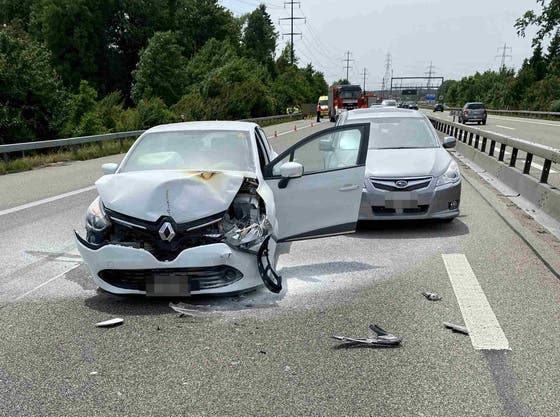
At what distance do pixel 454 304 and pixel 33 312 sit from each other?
3685 millimetres

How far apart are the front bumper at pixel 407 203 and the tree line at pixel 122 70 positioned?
60.1ft

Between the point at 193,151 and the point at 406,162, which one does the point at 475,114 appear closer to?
the point at 406,162

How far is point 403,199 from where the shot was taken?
284 inches

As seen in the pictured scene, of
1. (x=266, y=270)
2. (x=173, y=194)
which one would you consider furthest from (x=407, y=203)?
(x=173, y=194)

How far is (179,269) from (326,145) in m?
4.05

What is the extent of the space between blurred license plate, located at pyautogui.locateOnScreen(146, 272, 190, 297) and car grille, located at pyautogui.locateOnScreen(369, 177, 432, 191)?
367 centimetres

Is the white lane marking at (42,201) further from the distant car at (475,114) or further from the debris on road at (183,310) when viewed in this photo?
the distant car at (475,114)

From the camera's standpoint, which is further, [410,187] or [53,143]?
[53,143]

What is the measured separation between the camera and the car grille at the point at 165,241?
14.7ft

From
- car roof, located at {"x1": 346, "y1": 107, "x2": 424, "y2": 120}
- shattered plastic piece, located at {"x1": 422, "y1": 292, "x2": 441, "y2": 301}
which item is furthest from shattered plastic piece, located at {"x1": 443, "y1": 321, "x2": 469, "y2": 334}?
car roof, located at {"x1": 346, "y1": 107, "x2": 424, "y2": 120}

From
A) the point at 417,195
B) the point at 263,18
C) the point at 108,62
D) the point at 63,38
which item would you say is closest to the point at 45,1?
the point at 63,38

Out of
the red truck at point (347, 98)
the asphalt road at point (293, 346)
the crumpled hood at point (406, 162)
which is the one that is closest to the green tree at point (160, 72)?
the red truck at point (347, 98)

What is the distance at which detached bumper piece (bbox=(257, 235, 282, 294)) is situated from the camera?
469cm

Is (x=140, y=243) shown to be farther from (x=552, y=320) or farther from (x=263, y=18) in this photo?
(x=263, y=18)
